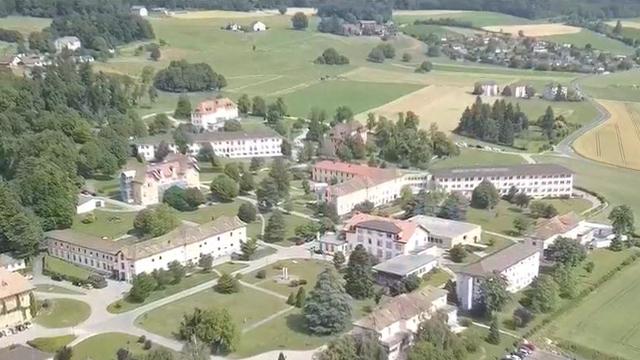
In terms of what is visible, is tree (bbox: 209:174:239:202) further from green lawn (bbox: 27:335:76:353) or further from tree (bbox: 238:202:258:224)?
green lawn (bbox: 27:335:76:353)

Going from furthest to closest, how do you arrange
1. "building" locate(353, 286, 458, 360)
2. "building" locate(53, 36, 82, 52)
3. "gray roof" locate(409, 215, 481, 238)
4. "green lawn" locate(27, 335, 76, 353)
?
"building" locate(53, 36, 82, 52)
"gray roof" locate(409, 215, 481, 238)
"green lawn" locate(27, 335, 76, 353)
"building" locate(353, 286, 458, 360)

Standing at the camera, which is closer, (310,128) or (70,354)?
(70,354)

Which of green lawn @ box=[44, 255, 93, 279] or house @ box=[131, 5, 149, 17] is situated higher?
house @ box=[131, 5, 149, 17]

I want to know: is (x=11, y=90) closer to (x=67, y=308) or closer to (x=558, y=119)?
(x=67, y=308)

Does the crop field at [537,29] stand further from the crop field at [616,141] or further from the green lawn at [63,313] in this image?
the green lawn at [63,313]

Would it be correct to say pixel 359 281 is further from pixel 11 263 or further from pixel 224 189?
pixel 11 263

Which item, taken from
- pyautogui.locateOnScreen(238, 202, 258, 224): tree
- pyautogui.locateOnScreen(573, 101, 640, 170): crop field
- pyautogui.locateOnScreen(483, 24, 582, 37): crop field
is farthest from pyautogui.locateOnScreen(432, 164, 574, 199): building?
pyautogui.locateOnScreen(483, 24, 582, 37): crop field

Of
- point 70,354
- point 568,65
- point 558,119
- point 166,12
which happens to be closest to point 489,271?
point 70,354

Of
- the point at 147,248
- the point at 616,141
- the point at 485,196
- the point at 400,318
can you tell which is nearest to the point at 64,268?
the point at 147,248
